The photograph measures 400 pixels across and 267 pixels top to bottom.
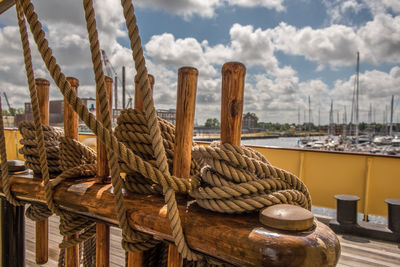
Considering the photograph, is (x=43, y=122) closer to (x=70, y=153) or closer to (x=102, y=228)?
(x=70, y=153)

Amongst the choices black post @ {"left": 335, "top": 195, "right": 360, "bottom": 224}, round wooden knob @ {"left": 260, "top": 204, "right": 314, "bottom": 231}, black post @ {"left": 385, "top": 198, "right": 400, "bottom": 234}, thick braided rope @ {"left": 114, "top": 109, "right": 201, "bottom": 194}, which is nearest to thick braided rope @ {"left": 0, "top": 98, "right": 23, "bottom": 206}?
thick braided rope @ {"left": 114, "top": 109, "right": 201, "bottom": 194}

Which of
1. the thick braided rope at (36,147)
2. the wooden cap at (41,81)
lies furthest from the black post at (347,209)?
the wooden cap at (41,81)

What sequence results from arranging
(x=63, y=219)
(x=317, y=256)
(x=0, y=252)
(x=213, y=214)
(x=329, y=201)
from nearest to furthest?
(x=317, y=256), (x=213, y=214), (x=63, y=219), (x=0, y=252), (x=329, y=201)

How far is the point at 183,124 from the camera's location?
859 mm

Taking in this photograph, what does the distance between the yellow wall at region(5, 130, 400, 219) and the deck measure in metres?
0.63

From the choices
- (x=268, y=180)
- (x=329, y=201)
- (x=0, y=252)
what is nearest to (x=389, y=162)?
(x=329, y=201)

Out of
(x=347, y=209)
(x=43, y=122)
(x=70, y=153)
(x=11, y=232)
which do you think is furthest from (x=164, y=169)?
(x=347, y=209)

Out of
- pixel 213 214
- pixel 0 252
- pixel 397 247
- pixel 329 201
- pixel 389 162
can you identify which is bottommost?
pixel 397 247

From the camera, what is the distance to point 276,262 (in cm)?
58

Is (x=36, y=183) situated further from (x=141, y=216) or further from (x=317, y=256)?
(x=317, y=256)

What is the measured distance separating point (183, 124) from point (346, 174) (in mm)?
3687

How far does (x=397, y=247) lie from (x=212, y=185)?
136 inches

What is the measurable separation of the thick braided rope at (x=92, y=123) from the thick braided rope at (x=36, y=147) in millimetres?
662

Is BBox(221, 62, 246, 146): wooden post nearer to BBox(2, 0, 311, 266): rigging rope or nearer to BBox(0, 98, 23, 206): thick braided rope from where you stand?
BBox(2, 0, 311, 266): rigging rope
